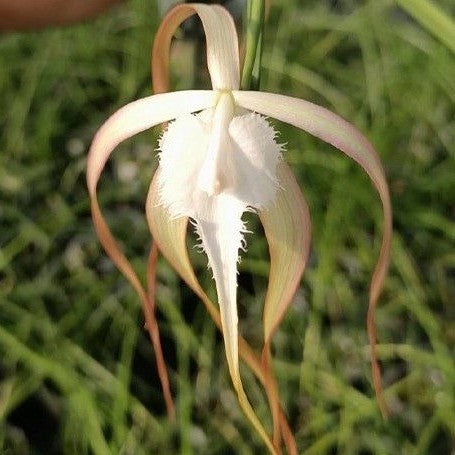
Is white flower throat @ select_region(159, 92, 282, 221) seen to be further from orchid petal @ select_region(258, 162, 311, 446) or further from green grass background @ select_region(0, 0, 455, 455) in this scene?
green grass background @ select_region(0, 0, 455, 455)

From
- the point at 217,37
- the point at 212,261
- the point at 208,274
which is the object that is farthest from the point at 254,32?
the point at 208,274

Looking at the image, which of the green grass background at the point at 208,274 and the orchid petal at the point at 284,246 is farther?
the green grass background at the point at 208,274

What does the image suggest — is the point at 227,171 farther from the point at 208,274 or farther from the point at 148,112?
the point at 208,274

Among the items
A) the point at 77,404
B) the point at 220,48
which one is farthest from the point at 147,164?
the point at 220,48

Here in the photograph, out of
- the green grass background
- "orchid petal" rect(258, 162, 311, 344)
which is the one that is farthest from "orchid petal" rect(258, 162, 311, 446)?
the green grass background

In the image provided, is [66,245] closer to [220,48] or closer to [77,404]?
[77,404]

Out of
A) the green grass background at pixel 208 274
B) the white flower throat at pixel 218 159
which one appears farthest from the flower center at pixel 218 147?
the green grass background at pixel 208 274

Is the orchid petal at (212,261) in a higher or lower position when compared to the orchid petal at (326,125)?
lower

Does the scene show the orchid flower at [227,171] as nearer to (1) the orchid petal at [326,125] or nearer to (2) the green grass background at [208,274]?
(1) the orchid petal at [326,125]
